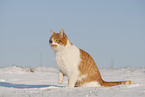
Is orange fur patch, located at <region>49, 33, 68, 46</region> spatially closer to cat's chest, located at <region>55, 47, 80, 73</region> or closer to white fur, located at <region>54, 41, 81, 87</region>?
white fur, located at <region>54, 41, 81, 87</region>

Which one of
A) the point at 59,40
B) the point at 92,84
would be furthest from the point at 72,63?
the point at 92,84

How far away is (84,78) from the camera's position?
5.96 m

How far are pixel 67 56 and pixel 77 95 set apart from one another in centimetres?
141

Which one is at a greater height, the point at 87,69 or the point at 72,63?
the point at 72,63

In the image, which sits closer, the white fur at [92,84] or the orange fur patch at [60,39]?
the orange fur patch at [60,39]

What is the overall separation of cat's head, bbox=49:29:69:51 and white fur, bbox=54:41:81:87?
0.09ft

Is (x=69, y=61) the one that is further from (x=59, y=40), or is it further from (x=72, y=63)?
(x=59, y=40)

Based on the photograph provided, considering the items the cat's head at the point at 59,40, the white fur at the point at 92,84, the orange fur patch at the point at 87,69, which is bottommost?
the white fur at the point at 92,84

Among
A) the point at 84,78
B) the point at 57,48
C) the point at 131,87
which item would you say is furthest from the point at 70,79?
the point at 131,87

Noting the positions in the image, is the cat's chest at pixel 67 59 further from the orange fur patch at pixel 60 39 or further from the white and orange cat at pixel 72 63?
the orange fur patch at pixel 60 39

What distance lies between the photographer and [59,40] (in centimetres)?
586

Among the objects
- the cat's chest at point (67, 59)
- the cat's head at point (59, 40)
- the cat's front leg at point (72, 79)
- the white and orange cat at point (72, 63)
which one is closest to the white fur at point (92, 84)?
the white and orange cat at point (72, 63)

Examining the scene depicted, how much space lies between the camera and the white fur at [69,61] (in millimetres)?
5832

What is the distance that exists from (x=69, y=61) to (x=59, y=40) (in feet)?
1.99
